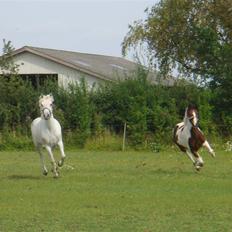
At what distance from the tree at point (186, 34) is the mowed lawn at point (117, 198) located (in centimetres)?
1813

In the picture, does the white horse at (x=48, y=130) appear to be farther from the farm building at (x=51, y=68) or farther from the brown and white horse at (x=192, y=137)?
the farm building at (x=51, y=68)

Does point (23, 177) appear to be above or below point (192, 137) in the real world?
below

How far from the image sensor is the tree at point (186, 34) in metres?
41.5

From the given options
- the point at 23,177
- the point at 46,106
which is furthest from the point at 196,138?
the point at 23,177

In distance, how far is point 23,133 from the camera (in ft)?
128

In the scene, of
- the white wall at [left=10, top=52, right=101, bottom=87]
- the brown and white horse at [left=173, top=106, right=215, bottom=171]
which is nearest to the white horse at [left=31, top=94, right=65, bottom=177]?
the brown and white horse at [left=173, top=106, right=215, bottom=171]

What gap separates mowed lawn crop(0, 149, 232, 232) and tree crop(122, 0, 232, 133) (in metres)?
18.1

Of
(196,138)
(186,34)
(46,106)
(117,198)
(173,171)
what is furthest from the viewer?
(186,34)

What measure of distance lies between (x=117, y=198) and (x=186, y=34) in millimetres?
33644

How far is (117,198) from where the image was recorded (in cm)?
1532

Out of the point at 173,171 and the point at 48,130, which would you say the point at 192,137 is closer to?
the point at 173,171

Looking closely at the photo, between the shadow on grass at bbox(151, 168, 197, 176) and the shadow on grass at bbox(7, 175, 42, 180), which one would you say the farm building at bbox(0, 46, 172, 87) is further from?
the shadow on grass at bbox(7, 175, 42, 180)

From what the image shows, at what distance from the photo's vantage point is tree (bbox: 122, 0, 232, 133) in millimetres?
41531

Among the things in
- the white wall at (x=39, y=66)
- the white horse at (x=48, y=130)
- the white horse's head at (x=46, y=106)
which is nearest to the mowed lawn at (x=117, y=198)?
the white horse at (x=48, y=130)
